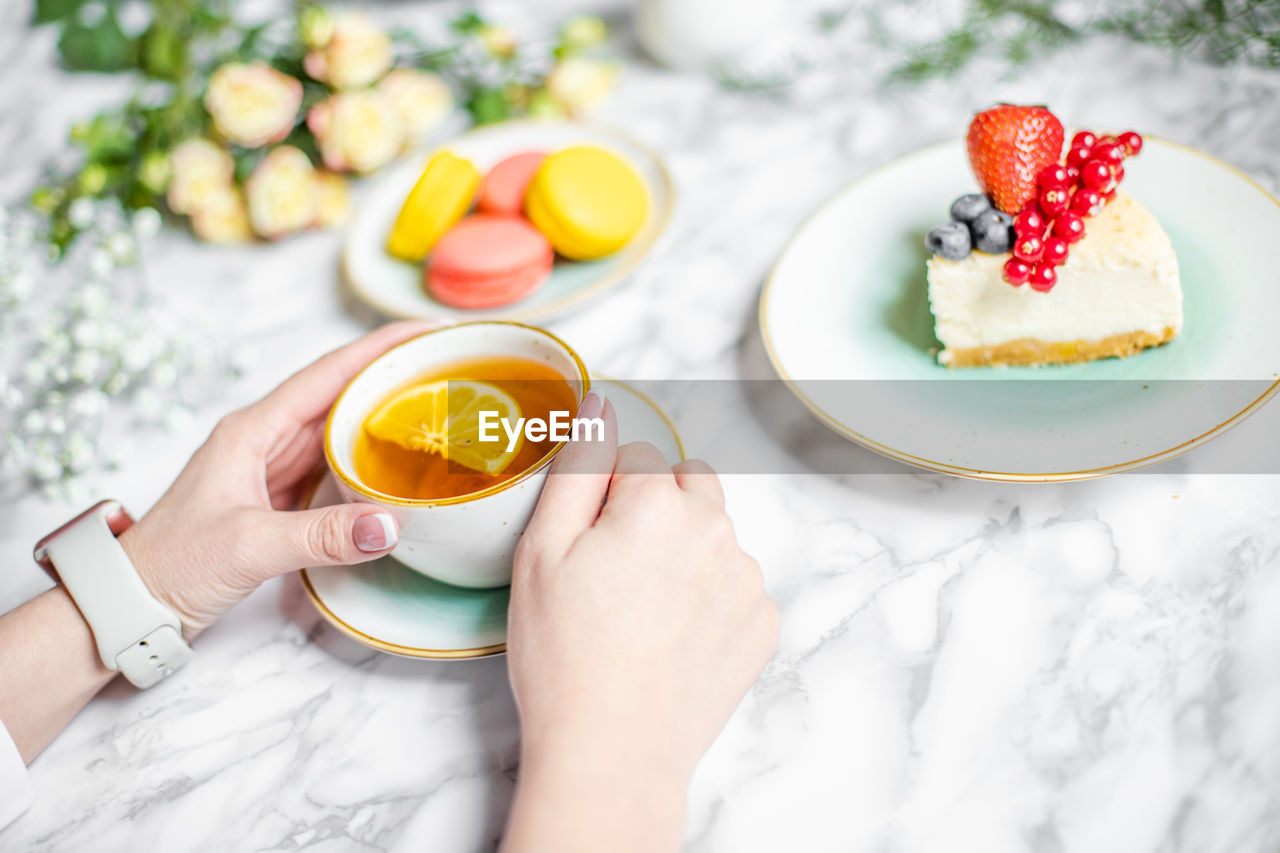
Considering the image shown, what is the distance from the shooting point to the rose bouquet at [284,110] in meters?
1.33

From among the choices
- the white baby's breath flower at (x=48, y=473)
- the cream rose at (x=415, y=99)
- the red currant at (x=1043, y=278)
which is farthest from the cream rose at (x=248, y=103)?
the red currant at (x=1043, y=278)

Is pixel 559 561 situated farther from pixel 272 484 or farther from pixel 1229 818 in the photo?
pixel 1229 818

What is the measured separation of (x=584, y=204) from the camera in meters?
1.20

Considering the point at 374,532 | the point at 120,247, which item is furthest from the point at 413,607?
the point at 120,247

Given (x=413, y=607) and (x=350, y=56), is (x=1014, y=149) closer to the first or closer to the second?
(x=413, y=607)

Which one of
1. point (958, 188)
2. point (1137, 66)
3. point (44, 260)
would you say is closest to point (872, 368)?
point (958, 188)

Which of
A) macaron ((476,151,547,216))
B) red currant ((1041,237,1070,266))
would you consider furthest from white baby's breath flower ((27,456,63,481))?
red currant ((1041,237,1070,266))

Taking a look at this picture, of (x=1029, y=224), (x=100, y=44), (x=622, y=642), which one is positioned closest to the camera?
(x=622, y=642)

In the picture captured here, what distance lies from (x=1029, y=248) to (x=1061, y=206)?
7 centimetres

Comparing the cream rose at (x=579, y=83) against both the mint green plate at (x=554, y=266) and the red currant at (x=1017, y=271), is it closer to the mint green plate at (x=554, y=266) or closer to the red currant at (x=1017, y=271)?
the mint green plate at (x=554, y=266)

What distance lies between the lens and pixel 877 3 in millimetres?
1599

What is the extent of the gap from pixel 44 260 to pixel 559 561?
116 cm

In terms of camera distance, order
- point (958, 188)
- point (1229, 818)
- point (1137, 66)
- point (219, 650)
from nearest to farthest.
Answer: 1. point (1229, 818)
2. point (219, 650)
3. point (958, 188)
4. point (1137, 66)

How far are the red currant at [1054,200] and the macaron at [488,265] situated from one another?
23.5 inches
